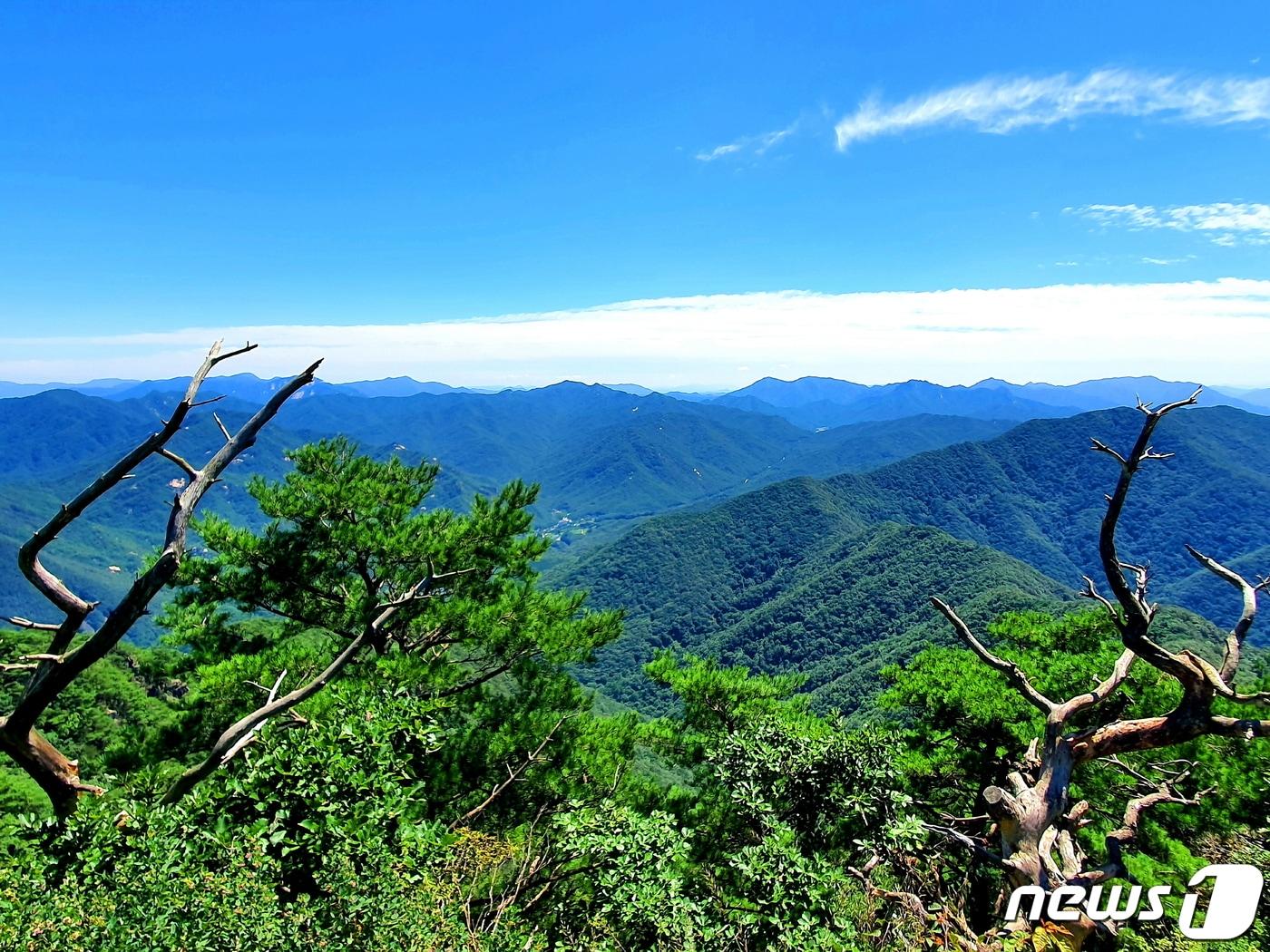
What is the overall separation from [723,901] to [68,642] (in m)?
5.37

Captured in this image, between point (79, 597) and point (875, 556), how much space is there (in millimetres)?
117319

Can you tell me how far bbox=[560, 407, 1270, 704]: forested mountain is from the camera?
9306 cm

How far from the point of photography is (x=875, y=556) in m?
111

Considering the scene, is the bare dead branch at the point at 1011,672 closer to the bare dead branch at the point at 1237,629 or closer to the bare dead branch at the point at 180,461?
the bare dead branch at the point at 1237,629

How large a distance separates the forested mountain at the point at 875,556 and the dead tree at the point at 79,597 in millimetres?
50891

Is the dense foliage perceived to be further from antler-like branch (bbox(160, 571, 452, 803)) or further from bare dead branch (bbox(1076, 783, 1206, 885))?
bare dead branch (bbox(1076, 783, 1206, 885))

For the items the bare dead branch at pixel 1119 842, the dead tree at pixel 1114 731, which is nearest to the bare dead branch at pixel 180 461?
the dead tree at pixel 1114 731

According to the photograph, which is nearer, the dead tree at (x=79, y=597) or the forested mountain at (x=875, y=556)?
the dead tree at (x=79, y=597)

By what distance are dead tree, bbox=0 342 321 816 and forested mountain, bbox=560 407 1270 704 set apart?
167ft

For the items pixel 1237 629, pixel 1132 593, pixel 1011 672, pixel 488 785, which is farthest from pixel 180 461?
pixel 1237 629

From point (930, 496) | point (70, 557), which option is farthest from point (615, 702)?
point (70, 557)

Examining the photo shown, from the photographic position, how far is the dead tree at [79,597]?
11.5 feet

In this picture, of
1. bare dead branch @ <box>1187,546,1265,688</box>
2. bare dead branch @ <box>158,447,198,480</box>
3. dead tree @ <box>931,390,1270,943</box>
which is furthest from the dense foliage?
bare dead branch @ <box>1187,546,1265,688</box>

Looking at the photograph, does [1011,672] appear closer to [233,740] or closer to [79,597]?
[233,740]
